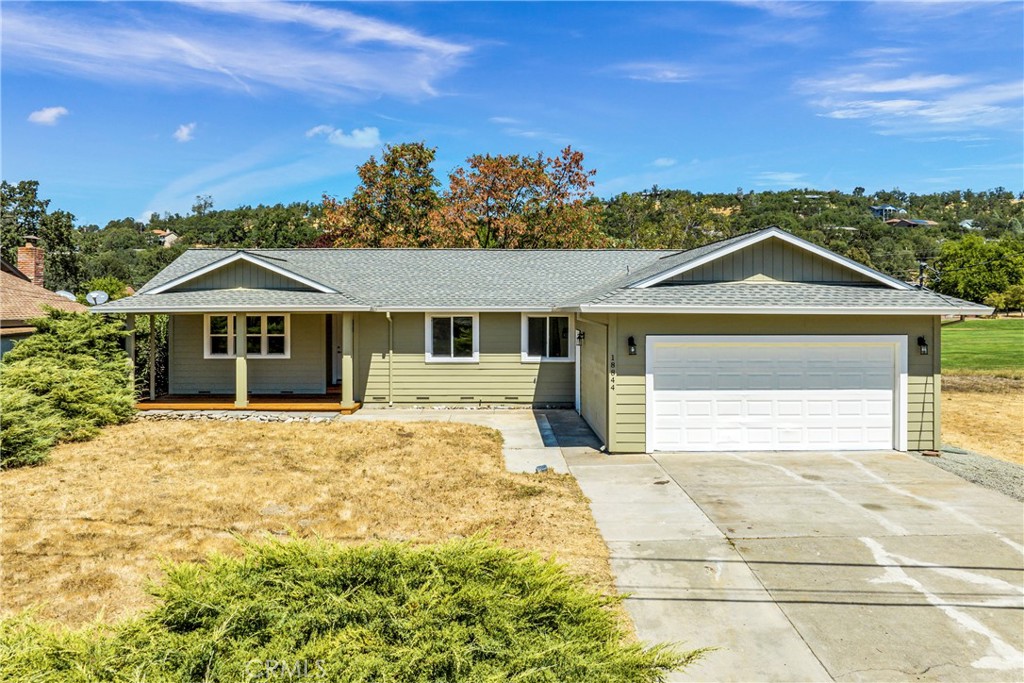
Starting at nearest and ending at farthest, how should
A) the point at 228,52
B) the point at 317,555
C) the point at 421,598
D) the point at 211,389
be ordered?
1. the point at 421,598
2. the point at 317,555
3. the point at 228,52
4. the point at 211,389

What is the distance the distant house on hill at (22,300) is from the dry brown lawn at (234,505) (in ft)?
21.3

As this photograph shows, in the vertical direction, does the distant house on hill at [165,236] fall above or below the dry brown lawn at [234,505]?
above

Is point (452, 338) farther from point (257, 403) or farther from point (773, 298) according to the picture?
point (773, 298)

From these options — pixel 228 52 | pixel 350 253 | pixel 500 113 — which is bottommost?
pixel 350 253

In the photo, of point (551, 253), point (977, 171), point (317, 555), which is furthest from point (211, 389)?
Result: point (977, 171)

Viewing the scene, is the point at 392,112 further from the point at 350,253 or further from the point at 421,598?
the point at 421,598

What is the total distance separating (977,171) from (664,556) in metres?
31.3

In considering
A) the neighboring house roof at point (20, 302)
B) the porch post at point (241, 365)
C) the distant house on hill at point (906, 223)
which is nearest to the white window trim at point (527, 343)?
the porch post at point (241, 365)

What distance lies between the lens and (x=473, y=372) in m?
15.1

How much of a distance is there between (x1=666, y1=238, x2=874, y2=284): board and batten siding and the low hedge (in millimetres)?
11320

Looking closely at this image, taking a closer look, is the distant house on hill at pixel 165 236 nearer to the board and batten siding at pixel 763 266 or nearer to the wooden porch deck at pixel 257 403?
the wooden porch deck at pixel 257 403

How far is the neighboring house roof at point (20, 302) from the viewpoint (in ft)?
51.2

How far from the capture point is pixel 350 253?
18938 mm

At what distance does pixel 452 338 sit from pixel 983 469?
437 inches
